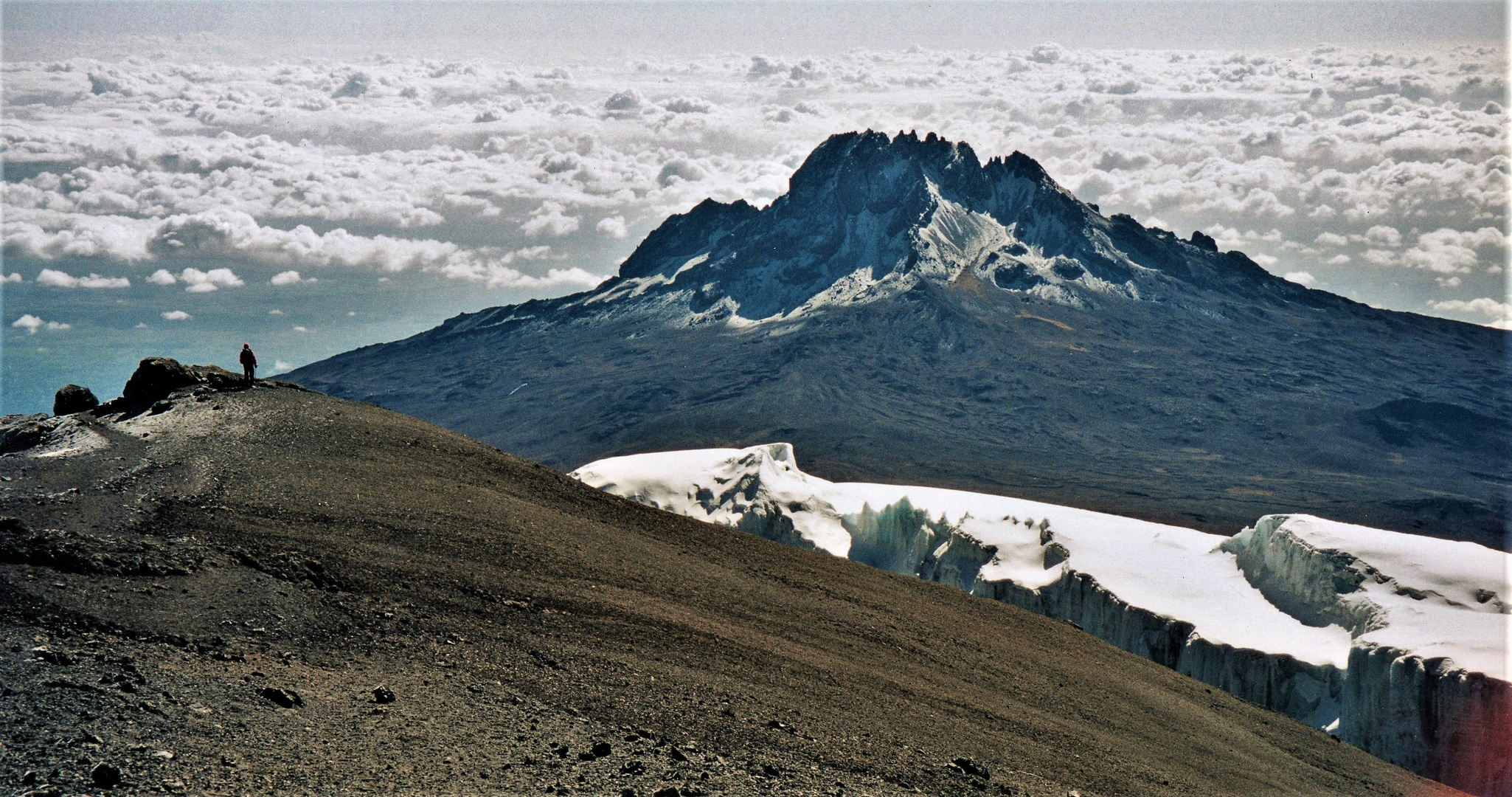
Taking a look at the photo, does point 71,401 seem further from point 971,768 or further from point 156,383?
point 971,768

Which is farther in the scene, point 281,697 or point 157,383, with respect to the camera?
point 157,383

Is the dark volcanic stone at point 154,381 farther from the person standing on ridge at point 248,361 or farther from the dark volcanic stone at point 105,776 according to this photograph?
the dark volcanic stone at point 105,776

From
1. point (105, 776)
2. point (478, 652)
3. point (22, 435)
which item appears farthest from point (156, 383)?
point (105, 776)

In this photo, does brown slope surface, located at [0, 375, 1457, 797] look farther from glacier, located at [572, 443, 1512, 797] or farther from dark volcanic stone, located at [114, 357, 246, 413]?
glacier, located at [572, 443, 1512, 797]

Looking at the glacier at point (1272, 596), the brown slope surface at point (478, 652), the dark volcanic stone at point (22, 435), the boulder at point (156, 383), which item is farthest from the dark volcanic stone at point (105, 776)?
the glacier at point (1272, 596)

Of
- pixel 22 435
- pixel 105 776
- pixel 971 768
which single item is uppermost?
pixel 22 435

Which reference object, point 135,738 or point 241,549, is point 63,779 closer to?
point 135,738
